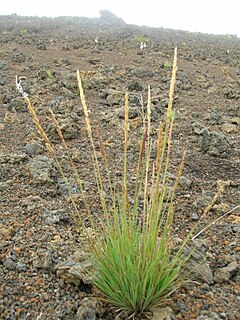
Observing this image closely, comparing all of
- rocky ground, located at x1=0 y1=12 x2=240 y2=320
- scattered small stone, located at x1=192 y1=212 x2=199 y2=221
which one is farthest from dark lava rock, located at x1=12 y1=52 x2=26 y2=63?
scattered small stone, located at x1=192 y1=212 x2=199 y2=221

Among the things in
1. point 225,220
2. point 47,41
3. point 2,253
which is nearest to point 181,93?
point 225,220

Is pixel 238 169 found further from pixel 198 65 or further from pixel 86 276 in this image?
pixel 198 65

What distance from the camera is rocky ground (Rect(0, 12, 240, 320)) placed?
1944 mm

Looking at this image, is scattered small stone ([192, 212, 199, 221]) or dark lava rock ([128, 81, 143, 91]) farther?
dark lava rock ([128, 81, 143, 91])

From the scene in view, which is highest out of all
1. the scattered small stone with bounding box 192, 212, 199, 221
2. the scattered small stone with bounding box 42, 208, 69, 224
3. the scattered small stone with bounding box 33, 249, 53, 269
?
the scattered small stone with bounding box 33, 249, 53, 269

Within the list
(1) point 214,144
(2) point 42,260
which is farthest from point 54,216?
(1) point 214,144

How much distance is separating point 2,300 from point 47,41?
10773mm

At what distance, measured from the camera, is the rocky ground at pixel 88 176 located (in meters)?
1.94

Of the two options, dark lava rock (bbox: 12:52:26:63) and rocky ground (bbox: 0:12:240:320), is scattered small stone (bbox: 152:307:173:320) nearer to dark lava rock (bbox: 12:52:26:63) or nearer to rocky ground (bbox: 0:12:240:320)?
rocky ground (bbox: 0:12:240:320)

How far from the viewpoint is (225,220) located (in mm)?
2756

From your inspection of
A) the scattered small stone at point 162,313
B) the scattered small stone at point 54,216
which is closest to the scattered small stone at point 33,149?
the scattered small stone at point 54,216

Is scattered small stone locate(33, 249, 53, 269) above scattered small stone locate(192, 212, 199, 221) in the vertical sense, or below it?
above

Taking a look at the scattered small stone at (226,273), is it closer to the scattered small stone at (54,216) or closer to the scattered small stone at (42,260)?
the scattered small stone at (42,260)

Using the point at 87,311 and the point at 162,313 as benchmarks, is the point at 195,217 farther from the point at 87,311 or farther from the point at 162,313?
the point at 87,311
